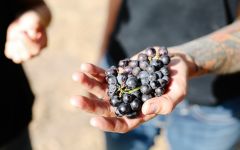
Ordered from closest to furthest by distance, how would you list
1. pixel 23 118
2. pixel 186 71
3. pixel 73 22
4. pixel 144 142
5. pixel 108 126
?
1. pixel 108 126
2. pixel 186 71
3. pixel 23 118
4. pixel 144 142
5. pixel 73 22

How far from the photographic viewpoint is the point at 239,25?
6.27 ft

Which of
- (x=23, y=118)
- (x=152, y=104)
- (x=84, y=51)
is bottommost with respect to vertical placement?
(x=84, y=51)

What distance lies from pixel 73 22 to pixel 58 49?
1.37 ft

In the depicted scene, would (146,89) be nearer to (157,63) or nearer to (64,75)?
(157,63)

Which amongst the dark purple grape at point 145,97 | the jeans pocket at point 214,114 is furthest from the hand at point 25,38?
the jeans pocket at point 214,114

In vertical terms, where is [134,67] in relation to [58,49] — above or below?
above

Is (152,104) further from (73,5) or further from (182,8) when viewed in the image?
(73,5)

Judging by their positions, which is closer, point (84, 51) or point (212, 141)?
point (212, 141)

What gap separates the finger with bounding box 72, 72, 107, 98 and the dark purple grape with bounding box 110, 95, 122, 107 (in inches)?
3.7

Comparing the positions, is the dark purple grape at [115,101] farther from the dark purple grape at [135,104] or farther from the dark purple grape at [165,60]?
the dark purple grape at [165,60]

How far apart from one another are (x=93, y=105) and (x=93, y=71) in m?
0.19

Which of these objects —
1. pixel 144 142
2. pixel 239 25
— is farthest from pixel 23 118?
pixel 239 25

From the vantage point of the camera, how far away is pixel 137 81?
1.57 metres

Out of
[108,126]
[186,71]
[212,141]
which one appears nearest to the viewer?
[108,126]
